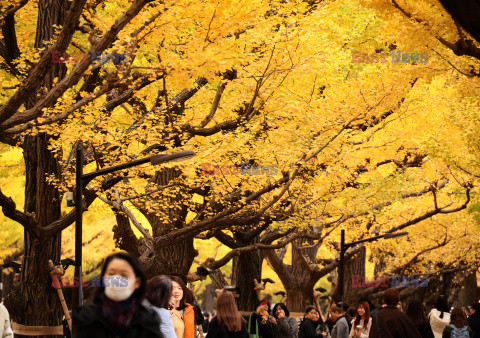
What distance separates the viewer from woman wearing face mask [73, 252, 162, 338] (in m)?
3.55

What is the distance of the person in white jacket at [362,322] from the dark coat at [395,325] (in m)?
3.39

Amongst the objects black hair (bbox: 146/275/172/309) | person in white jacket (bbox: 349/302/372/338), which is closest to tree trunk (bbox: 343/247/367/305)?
person in white jacket (bbox: 349/302/372/338)

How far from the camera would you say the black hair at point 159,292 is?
217 inches

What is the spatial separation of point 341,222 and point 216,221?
653cm

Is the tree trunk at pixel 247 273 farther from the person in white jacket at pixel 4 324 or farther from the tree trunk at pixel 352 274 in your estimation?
the person in white jacket at pixel 4 324

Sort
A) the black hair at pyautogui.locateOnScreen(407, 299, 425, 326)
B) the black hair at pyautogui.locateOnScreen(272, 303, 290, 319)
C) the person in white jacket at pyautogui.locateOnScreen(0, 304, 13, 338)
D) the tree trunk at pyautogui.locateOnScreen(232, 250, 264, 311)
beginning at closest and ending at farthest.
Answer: the person in white jacket at pyautogui.locateOnScreen(0, 304, 13, 338)
the black hair at pyautogui.locateOnScreen(407, 299, 425, 326)
the black hair at pyautogui.locateOnScreen(272, 303, 290, 319)
the tree trunk at pyautogui.locateOnScreen(232, 250, 264, 311)

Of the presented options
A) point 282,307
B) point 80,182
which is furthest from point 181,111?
point 282,307

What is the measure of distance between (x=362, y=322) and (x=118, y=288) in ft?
27.1

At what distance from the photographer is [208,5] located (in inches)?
454

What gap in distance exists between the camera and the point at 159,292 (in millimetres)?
5535

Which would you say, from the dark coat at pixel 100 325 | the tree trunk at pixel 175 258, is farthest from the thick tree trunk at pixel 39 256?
the dark coat at pixel 100 325

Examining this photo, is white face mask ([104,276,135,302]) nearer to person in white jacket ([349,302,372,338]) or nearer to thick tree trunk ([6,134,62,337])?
person in white jacket ([349,302,372,338])

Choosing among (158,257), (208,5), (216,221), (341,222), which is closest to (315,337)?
(216,221)

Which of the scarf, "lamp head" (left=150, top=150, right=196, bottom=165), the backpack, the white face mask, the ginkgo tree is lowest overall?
the backpack
